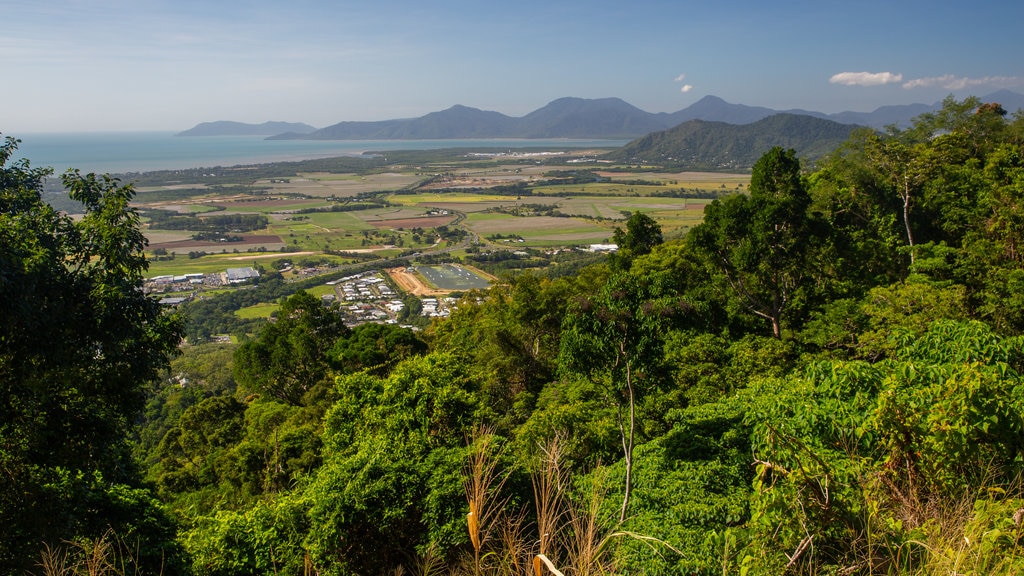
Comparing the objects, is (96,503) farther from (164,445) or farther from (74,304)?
(164,445)

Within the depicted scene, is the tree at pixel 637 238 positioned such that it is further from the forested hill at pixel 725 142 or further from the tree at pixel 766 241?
the forested hill at pixel 725 142

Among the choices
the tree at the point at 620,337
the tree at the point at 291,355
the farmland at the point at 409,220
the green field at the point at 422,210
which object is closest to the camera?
the tree at the point at 620,337

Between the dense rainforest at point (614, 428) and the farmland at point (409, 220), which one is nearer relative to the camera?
the dense rainforest at point (614, 428)

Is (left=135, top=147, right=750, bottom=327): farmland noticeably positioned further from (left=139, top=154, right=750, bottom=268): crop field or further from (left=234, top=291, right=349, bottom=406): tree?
(left=234, top=291, right=349, bottom=406): tree

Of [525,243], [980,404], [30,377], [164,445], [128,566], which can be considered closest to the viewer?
[980,404]

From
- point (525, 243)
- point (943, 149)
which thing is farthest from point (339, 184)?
point (943, 149)

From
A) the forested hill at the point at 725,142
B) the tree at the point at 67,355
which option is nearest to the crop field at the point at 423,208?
the forested hill at the point at 725,142

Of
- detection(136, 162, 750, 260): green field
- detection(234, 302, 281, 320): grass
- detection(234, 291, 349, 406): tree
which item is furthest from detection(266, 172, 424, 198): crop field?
detection(234, 291, 349, 406): tree
